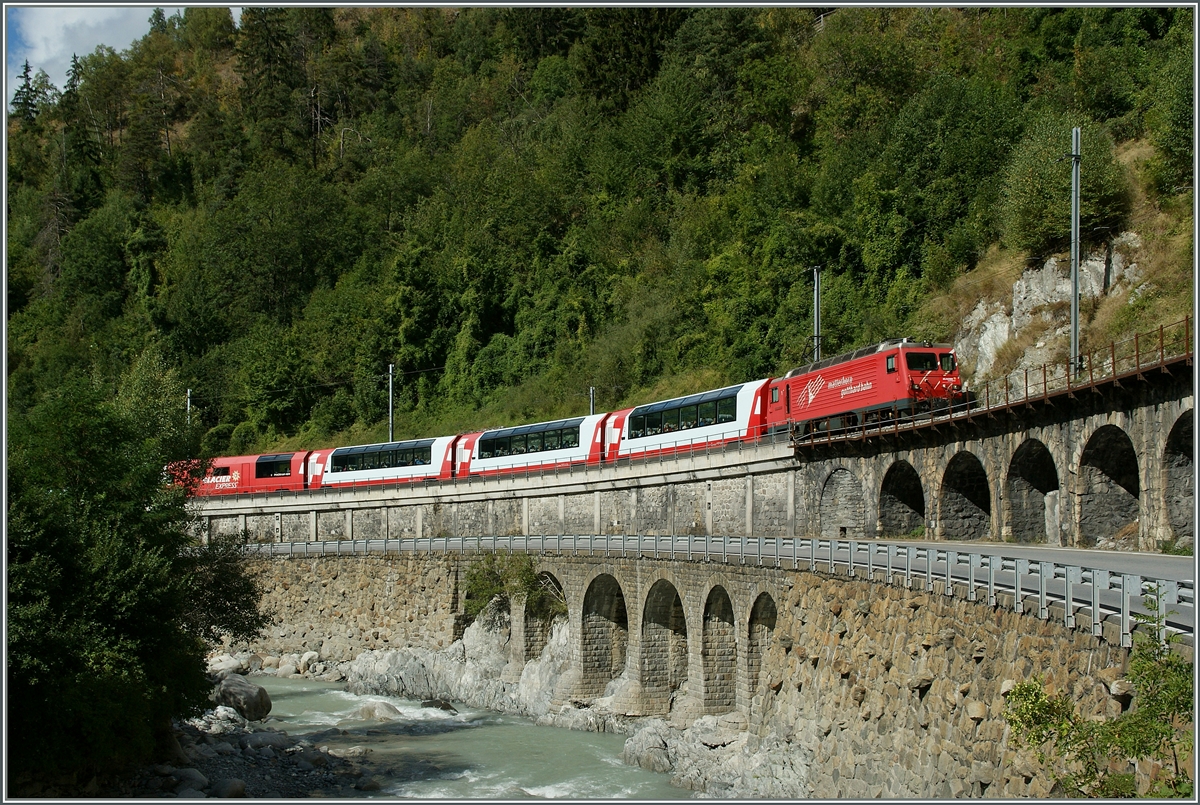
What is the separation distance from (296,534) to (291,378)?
20.3 metres

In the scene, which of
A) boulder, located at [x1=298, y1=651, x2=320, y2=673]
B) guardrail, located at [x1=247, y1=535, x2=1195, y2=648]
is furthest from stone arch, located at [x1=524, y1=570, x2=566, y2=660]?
boulder, located at [x1=298, y1=651, x2=320, y2=673]

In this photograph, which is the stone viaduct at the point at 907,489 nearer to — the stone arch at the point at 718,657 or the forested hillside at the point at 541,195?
the stone arch at the point at 718,657

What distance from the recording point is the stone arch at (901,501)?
37062 mm

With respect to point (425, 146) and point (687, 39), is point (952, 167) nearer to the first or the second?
point (687, 39)

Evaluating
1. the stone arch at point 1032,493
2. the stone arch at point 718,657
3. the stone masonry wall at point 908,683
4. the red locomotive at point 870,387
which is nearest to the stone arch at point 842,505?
the red locomotive at point 870,387

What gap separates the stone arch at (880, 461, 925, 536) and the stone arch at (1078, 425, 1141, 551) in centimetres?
770

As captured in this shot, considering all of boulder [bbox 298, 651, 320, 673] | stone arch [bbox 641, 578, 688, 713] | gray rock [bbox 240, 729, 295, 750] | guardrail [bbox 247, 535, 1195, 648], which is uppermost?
guardrail [bbox 247, 535, 1195, 648]

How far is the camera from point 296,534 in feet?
202

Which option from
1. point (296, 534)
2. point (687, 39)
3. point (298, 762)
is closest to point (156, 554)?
point (298, 762)

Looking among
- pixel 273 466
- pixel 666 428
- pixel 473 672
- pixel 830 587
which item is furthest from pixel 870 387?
pixel 273 466

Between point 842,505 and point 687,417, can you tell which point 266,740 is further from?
point 687,417

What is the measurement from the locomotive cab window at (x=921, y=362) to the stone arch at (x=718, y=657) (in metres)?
10.9

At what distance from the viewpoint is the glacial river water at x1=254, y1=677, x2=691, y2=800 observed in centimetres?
2714

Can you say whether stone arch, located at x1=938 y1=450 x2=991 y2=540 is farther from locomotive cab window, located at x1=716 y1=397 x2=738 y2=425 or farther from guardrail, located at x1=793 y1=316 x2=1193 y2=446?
locomotive cab window, located at x1=716 y1=397 x2=738 y2=425
